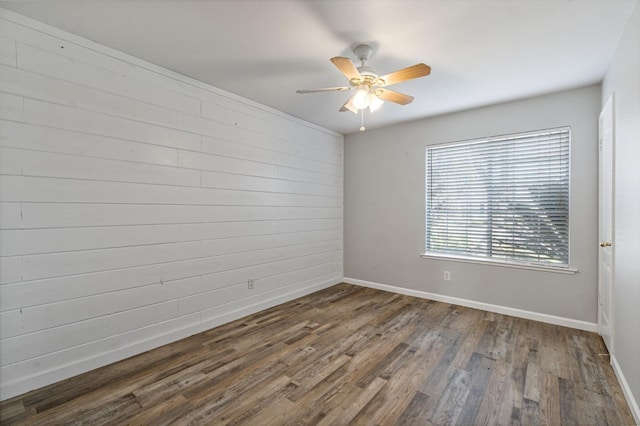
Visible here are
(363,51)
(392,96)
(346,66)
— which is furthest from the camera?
(392,96)

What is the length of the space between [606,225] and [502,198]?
108 cm

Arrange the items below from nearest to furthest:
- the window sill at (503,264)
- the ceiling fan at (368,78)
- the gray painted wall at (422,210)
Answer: the ceiling fan at (368,78)
the gray painted wall at (422,210)
the window sill at (503,264)

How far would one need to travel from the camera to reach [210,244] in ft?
10.5

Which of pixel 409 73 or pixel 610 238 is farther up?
pixel 409 73

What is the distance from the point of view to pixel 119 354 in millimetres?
2496

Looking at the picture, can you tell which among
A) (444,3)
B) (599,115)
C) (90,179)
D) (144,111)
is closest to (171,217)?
(90,179)

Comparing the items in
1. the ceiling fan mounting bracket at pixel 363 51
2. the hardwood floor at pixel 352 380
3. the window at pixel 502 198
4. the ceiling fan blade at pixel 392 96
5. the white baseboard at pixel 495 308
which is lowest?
the hardwood floor at pixel 352 380

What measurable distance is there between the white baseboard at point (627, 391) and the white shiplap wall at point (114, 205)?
334 cm

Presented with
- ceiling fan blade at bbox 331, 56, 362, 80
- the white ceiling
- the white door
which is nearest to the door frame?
the white door

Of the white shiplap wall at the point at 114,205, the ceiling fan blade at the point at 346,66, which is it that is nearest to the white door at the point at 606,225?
the ceiling fan blade at the point at 346,66

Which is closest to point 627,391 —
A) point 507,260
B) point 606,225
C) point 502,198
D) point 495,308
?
point 606,225

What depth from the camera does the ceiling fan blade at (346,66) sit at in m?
2.02

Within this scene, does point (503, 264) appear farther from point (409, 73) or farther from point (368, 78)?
point (368, 78)

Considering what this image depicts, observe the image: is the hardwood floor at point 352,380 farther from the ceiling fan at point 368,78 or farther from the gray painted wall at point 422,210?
the ceiling fan at point 368,78
